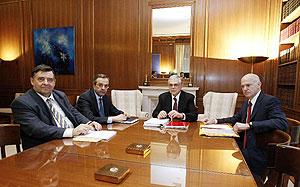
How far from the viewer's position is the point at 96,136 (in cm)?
157

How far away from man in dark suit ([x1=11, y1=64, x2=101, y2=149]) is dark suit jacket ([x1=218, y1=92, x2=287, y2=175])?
124cm

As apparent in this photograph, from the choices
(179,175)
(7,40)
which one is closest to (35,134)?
(179,175)

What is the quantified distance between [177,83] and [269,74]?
85.3 inches

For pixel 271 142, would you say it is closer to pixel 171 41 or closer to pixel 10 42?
pixel 171 41

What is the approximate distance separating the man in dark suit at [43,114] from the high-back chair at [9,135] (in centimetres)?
6

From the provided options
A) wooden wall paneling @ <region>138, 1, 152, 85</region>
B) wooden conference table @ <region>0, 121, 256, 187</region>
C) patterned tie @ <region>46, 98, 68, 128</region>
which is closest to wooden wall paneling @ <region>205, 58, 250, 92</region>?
wooden wall paneling @ <region>138, 1, 152, 85</region>

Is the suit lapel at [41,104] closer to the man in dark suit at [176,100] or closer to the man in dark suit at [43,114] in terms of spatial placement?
the man in dark suit at [43,114]

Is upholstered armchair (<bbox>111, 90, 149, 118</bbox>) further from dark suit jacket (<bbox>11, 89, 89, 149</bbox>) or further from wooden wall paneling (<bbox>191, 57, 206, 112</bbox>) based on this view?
dark suit jacket (<bbox>11, 89, 89, 149</bbox>)

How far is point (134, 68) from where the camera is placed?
453 cm

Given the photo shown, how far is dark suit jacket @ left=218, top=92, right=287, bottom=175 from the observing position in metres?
1.64

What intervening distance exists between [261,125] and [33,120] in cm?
172

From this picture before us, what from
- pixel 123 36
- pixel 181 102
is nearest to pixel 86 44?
pixel 123 36

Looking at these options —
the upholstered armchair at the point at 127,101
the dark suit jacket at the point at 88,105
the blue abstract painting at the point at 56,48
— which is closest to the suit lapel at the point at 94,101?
the dark suit jacket at the point at 88,105

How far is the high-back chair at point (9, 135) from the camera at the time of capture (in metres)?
1.46
